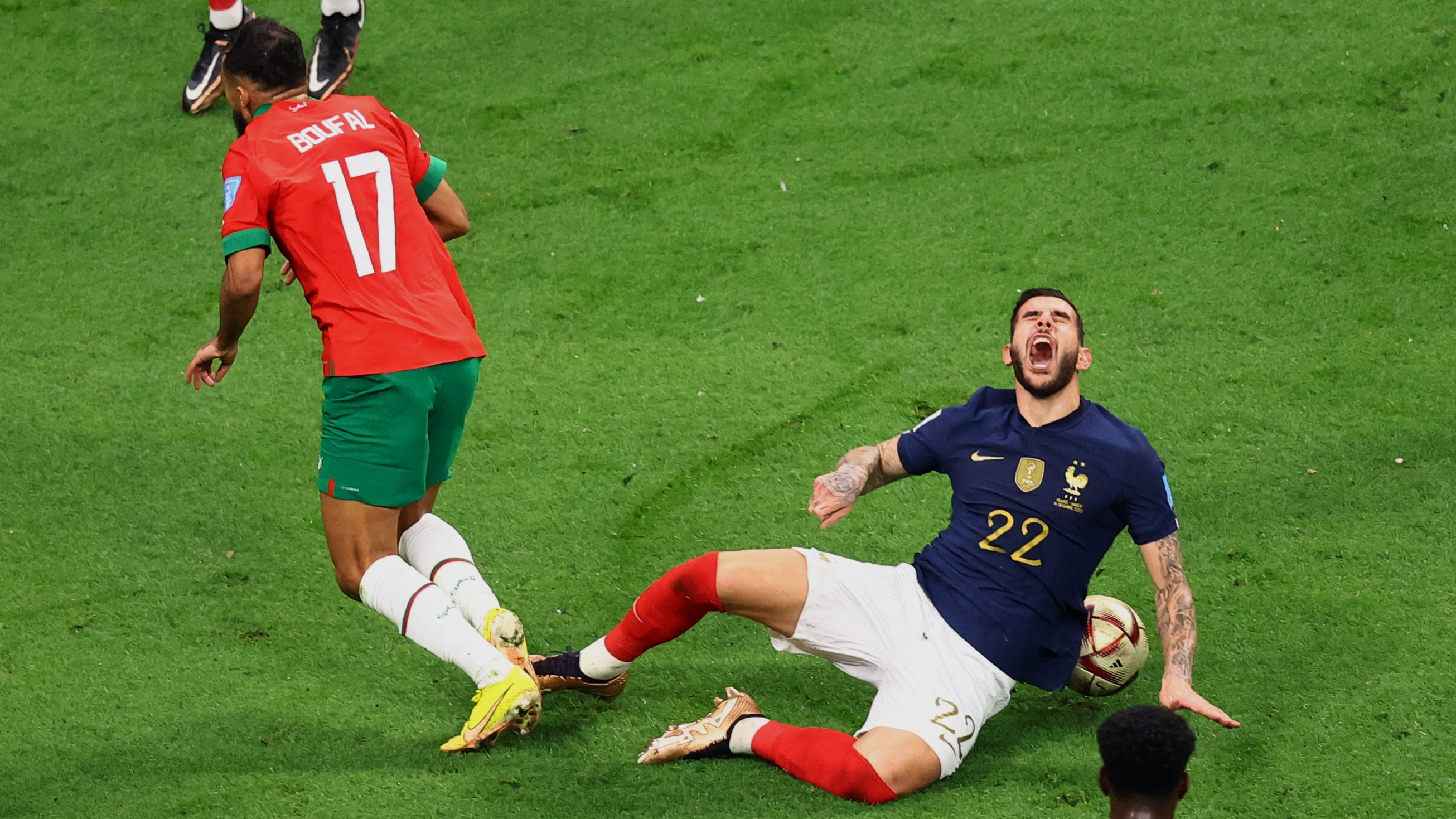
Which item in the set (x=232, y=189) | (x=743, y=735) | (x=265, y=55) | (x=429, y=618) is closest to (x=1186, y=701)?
(x=743, y=735)

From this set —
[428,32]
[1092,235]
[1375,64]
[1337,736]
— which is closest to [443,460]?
[1337,736]

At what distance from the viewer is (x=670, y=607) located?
11.4 feet

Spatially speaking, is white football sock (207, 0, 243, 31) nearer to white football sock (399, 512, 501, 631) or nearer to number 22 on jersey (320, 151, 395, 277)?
number 22 on jersey (320, 151, 395, 277)

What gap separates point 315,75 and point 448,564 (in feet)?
12.2

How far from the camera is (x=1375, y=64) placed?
6371 mm

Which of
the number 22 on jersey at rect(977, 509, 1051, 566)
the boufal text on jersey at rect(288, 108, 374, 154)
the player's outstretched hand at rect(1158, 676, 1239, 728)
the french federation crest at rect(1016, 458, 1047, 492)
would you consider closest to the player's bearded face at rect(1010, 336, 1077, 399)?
the french federation crest at rect(1016, 458, 1047, 492)

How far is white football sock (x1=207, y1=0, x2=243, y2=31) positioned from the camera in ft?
21.9

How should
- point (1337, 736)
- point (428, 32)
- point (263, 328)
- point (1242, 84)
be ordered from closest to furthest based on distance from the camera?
point (1337, 736) < point (263, 328) < point (1242, 84) < point (428, 32)

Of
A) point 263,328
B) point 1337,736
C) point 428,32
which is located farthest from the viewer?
point 428,32

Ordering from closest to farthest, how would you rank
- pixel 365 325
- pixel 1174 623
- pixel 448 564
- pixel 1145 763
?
pixel 1145 763 → pixel 1174 623 → pixel 365 325 → pixel 448 564

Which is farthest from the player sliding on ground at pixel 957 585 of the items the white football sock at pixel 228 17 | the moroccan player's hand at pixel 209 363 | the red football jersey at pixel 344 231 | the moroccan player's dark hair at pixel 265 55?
the white football sock at pixel 228 17

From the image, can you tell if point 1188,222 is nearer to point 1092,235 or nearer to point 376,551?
point 1092,235

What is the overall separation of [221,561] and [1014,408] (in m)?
2.48

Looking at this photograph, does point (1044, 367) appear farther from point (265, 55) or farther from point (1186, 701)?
point (265, 55)
